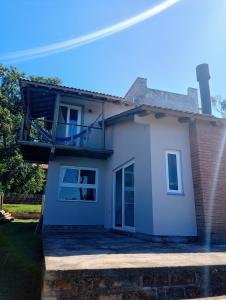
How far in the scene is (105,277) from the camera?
332 centimetres

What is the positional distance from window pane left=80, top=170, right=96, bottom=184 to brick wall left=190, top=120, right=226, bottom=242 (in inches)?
205

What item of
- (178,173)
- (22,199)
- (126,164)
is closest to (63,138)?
(126,164)

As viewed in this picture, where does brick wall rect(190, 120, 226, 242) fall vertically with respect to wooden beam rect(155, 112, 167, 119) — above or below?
below

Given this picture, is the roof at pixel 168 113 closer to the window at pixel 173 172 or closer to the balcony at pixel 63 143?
the window at pixel 173 172

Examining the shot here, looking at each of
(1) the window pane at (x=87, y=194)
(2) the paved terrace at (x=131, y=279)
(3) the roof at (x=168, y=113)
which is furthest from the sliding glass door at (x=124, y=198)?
(2) the paved terrace at (x=131, y=279)

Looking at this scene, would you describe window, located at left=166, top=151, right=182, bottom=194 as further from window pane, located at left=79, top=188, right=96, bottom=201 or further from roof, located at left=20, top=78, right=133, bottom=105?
roof, located at left=20, top=78, right=133, bottom=105

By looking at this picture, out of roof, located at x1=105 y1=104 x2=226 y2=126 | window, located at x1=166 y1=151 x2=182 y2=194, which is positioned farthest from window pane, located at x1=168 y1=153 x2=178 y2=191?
roof, located at x1=105 y1=104 x2=226 y2=126

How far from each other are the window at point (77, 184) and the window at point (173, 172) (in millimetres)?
4680

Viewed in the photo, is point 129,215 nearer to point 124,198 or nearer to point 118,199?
point 124,198

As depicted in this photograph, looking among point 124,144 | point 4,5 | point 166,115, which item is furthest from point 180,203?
point 4,5

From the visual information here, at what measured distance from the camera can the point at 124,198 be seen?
9844mm

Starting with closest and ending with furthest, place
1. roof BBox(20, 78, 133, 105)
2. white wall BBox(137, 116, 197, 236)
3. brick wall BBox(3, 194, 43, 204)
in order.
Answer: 1. white wall BBox(137, 116, 197, 236)
2. roof BBox(20, 78, 133, 105)
3. brick wall BBox(3, 194, 43, 204)

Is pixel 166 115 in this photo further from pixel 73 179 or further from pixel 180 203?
pixel 73 179

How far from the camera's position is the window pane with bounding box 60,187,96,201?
11570mm
